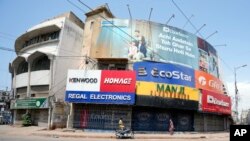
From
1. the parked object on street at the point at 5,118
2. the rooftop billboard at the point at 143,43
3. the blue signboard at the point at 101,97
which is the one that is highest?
the rooftop billboard at the point at 143,43

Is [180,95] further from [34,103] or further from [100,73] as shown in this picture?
[34,103]

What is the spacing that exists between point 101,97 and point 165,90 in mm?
5711

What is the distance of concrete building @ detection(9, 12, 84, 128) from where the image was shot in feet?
94.0

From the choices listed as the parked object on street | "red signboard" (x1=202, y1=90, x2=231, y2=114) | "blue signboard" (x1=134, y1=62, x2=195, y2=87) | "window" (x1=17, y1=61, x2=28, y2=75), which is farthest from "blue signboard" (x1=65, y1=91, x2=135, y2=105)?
the parked object on street

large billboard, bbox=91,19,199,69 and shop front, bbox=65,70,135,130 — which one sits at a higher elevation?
large billboard, bbox=91,19,199,69

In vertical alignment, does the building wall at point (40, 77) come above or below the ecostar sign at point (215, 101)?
Answer: above

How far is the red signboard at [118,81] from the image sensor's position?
82.5 feet

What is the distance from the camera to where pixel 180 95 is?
27359 millimetres

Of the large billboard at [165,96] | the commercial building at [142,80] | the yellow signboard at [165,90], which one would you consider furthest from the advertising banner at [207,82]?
the large billboard at [165,96]

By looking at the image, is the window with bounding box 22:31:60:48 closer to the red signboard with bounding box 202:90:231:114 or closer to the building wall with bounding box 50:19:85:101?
the building wall with bounding box 50:19:85:101

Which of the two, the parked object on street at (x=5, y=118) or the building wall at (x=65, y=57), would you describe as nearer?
the building wall at (x=65, y=57)

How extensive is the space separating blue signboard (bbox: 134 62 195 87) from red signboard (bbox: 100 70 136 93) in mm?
1063

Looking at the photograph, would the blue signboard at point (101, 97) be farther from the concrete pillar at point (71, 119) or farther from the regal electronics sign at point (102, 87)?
the concrete pillar at point (71, 119)

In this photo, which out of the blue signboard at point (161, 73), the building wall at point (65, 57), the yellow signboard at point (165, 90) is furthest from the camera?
the building wall at point (65, 57)
